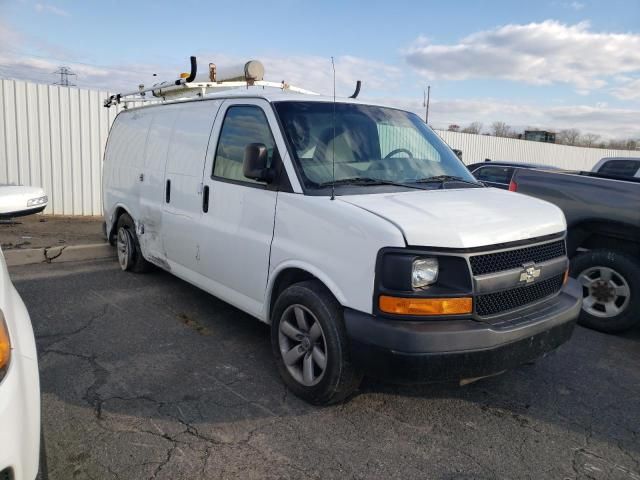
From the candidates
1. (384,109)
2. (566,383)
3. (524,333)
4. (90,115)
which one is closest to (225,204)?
(384,109)

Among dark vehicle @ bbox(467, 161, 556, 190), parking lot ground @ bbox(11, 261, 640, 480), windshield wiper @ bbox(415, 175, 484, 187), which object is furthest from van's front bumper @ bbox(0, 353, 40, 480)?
dark vehicle @ bbox(467, 161, 556, 190)

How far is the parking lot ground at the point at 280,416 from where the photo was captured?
109 inches

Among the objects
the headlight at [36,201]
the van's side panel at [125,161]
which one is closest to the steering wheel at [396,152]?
the headlight at [36,201]

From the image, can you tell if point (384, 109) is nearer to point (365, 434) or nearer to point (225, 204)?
point (225, 204)

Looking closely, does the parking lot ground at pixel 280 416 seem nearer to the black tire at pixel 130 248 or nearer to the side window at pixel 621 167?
the black tire at pixel 130 248

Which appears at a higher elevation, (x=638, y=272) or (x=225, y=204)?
(x=225, y=204)

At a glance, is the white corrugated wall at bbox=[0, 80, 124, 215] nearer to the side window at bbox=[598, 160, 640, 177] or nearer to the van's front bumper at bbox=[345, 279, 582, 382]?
the van's front bumper at bbox=[345, 279, 582, 382]

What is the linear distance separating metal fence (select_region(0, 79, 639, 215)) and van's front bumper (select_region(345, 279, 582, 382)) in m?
8.61

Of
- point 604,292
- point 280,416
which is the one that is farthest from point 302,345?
point 604,292

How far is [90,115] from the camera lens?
32.6 feet

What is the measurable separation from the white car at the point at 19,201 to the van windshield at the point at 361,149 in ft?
5.81

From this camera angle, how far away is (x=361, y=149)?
3861 mm

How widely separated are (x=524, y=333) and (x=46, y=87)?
9.58 m

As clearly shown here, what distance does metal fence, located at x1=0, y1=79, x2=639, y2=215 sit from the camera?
29.9ft
